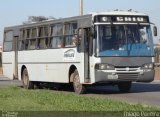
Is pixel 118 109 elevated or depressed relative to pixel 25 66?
depressed

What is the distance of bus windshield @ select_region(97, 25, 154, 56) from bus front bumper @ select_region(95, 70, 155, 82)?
2.23 feet

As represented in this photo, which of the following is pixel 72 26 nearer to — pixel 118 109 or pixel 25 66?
pixel 25 66

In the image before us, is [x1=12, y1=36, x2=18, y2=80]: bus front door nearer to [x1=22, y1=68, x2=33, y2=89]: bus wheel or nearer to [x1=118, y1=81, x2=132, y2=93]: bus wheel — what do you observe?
[x1=22, y1=68, x2=33, y2=89]: bus wheel

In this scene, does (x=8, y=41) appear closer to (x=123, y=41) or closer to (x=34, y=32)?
(x=34, y=32)

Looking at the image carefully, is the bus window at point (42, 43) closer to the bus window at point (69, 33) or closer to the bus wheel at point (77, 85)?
the bus window at point (69, 33)

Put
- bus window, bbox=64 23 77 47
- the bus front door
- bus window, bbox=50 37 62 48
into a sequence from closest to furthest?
bus window, bbox=64 23 77 47, bus window, bbox=50 37 62 48, the bus front door

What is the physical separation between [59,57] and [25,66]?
12.6 feet

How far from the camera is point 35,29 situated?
2525cm

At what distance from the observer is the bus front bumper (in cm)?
1978

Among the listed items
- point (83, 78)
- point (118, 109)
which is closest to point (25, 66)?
point (83, 78)

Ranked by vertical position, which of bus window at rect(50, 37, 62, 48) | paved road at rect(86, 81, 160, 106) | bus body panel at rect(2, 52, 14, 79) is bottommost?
paved road at rect(86, 81, 160, 106)

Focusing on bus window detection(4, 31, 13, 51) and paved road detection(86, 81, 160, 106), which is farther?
bus window detection(4, 31, 13, 51)

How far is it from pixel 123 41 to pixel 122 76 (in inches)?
52.4

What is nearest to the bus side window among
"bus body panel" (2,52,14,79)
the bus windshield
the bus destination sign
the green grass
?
the bus destination sign
